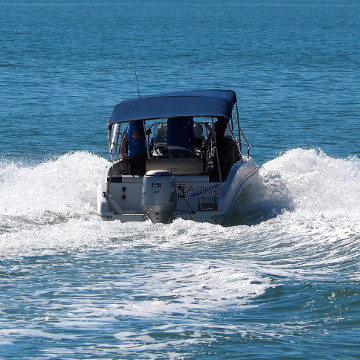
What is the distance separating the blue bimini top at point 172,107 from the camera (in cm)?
1313

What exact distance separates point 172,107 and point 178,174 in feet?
3.95

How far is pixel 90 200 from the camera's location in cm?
1377


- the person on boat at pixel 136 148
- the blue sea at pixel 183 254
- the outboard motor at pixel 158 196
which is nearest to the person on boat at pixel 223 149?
the blue sea at pixel 183 254

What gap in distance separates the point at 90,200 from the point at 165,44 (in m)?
38.3

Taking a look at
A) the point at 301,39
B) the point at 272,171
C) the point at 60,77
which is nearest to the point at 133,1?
the point at 301,39

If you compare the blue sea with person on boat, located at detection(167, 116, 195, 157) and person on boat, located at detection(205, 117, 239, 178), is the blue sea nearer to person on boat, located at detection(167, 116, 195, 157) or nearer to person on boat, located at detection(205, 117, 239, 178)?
person on boat, located at detection(205, 117, 239, 178)

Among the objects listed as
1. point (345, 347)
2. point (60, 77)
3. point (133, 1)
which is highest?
point (133, 1)

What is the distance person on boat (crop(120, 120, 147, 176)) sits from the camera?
518 inches

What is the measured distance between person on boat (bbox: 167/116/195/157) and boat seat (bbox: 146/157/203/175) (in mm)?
373

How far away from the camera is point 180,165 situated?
1283 cm

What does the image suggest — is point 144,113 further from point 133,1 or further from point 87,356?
point 133,1

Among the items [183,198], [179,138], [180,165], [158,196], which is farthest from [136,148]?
[158,196]

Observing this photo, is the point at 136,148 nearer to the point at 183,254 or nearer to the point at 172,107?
the point at 172,107

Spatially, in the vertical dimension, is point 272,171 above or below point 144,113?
below
